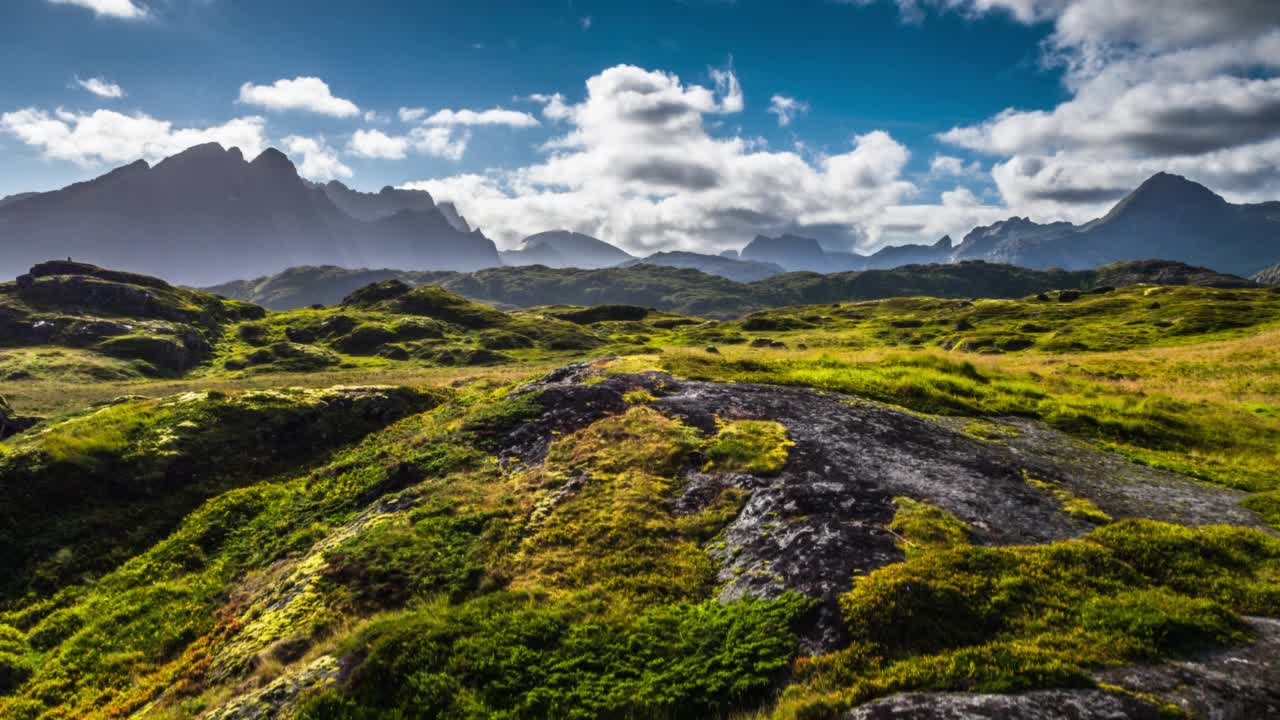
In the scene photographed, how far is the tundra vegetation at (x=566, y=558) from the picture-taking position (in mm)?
10586

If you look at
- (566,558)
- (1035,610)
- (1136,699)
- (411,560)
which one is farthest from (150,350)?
(1136,699)

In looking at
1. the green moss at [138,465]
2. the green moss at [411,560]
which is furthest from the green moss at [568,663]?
the green moss at [138,465]

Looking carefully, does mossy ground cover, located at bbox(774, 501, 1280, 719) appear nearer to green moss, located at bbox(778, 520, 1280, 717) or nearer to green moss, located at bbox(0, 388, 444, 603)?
green moss, located at bbox(778, 520, 1280, 717)

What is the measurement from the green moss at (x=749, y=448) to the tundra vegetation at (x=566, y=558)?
0.14m

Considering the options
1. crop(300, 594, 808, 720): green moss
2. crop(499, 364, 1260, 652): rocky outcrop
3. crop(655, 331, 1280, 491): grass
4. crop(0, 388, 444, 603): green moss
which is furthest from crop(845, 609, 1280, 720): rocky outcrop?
crop(0, 388, 444, 603): green moss

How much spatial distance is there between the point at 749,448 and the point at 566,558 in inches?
335

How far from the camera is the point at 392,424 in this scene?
32.9 m

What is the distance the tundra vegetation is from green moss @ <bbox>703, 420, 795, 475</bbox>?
5.7 inches

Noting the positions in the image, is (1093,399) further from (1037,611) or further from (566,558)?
(566,558)

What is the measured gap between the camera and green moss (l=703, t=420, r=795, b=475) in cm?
1955

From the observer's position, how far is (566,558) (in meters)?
Answer: 15.6

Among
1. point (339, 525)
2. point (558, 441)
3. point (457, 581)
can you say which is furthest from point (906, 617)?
point (339, 525)

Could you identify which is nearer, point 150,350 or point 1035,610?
point 1035,610

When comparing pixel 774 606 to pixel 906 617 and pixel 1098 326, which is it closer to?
pixel 906 617
